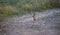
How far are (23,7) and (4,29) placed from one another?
353mm

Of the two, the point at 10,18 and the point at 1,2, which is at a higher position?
the point at 1,2

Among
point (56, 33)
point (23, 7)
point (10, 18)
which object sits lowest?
point (56, 33)

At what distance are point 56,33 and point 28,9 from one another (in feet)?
1.48

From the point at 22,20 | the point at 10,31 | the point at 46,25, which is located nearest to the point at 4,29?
the point at 10,31

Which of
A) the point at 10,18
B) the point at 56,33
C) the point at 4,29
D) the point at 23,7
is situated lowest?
the point at 56,33

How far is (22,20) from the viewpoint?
1.57 metres

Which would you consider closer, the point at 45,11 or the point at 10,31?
the point at 10,31

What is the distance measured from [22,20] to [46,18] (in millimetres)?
308

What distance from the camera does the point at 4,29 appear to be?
1508 millimetres

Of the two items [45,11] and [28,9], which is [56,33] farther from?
[28,9]

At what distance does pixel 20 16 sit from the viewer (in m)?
1.56

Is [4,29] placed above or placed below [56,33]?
above

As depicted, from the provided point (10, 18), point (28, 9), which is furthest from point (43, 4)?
point (10, 18)

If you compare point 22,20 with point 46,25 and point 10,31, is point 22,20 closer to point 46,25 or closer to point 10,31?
point 10,31
